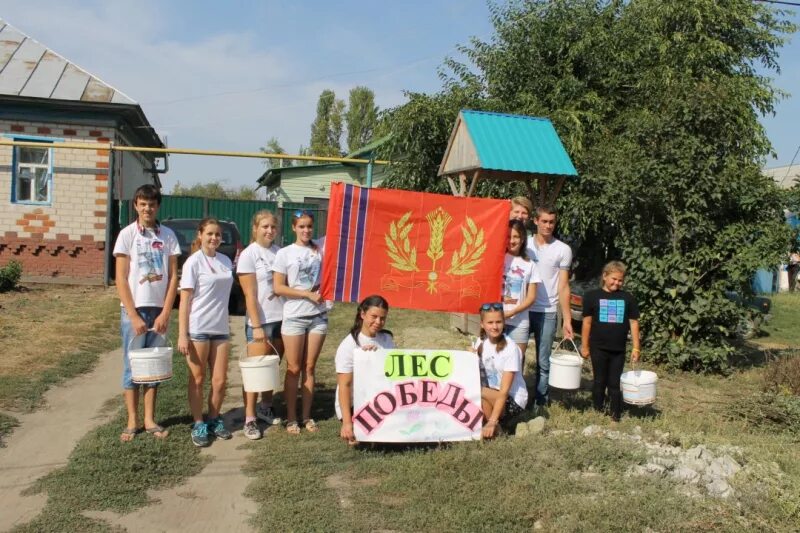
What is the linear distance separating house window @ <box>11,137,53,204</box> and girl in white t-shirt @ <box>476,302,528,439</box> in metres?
13.6

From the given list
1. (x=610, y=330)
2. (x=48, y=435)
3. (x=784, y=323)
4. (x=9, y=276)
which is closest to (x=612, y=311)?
(x=610, y=330)

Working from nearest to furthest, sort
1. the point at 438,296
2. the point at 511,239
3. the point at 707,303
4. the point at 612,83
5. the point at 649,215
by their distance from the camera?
1. the point at 511,239
2. the point at 438,296
3. the point at 707,303
4. the point at 649,215
5. the point at 612,83

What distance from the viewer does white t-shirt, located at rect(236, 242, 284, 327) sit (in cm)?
556

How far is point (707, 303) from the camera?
8.44m

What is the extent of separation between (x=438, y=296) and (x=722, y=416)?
3.04m

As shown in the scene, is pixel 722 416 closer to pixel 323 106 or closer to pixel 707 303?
pixel 707 303

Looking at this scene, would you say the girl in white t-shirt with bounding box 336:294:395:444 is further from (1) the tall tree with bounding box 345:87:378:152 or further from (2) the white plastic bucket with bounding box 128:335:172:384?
(1) the tall tree with bounding box 345:87:378:152

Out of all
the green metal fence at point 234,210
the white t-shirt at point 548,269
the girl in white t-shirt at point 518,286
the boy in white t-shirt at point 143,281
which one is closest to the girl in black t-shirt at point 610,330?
the white t-shirt at point 548,269

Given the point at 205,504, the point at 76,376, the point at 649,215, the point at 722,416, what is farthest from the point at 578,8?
the point at 205,504

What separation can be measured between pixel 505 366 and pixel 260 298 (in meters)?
2.07

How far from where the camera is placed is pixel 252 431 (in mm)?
5438

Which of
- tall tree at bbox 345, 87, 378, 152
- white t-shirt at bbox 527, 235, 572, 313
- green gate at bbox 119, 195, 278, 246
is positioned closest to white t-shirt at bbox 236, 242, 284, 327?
white t-shirt at bbox 527, 235, 572, 313

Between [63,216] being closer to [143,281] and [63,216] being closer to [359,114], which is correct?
[143,281]

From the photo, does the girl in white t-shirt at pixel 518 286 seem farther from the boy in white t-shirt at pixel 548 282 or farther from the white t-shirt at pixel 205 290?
the white t-shirt at pixel 205 290
